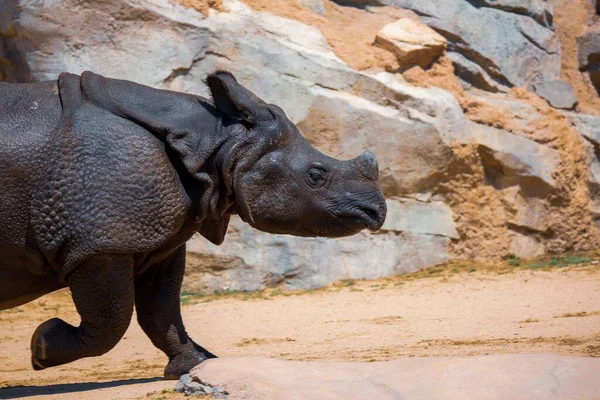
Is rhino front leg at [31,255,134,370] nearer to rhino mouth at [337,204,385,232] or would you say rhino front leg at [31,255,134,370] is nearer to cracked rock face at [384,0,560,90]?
rhino mouth at [337,204,385,232]

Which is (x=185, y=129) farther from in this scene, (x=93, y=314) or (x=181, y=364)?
(x=181, y=364)

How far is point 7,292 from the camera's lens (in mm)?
6570

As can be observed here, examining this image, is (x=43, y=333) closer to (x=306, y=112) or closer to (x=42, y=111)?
(x=42, y=111)

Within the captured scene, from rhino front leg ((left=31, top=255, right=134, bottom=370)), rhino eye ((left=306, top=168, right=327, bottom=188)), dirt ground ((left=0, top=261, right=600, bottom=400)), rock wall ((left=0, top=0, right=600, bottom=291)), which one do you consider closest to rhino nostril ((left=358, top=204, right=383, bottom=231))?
rhino eye ((left=306, top=168, right=327, bottom=188))

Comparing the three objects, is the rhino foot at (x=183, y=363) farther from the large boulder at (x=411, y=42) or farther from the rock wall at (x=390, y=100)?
the large boulder at (x=411, y=42)

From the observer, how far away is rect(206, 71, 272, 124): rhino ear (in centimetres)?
670

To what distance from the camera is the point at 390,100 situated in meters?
12.6

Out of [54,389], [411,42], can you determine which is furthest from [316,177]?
[411,42]

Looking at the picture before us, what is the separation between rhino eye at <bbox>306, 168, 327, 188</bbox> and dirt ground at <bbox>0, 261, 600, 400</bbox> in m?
1.34

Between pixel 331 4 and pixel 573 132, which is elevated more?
pixel 331 4

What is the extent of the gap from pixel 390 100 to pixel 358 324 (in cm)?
388

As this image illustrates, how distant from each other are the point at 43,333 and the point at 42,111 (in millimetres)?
1323

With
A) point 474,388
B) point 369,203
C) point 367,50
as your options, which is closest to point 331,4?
point 367,50

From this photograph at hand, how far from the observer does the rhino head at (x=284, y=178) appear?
21.8 feet
